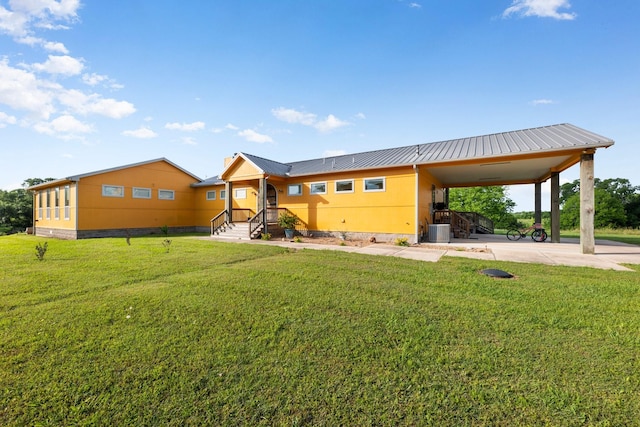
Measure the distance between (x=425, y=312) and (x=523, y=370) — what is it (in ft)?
4.38

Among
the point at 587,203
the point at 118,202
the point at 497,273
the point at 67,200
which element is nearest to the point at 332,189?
the point at 497,273

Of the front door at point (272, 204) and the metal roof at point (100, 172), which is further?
the front door at point (272, 204)

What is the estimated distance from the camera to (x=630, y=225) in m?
30.7

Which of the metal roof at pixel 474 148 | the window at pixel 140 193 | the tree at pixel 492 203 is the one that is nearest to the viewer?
the metal roof at pixel 474 148

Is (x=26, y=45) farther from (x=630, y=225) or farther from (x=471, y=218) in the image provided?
(x=630, y=225)

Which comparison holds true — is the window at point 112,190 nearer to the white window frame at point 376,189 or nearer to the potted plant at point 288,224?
the potted plant at point 288,224

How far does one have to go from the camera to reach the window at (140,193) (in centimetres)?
1730

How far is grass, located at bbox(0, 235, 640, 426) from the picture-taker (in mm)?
1966

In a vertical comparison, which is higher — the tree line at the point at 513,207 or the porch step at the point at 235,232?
the tree line at the point at 513,207

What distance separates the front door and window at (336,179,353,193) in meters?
4.00

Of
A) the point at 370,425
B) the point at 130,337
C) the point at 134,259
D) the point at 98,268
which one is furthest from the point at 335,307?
the point at 134,259

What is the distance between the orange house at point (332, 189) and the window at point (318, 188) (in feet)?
0.18

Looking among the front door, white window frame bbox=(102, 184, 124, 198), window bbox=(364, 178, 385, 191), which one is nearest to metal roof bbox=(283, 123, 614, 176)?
window bbox=(364, 178, 385, 191)

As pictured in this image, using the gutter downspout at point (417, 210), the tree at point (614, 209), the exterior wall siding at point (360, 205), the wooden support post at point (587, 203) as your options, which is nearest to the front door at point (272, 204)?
the exterior wall siding at point (360, 205)
